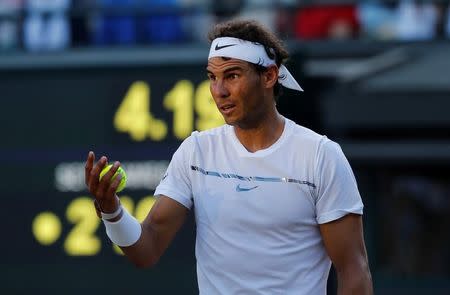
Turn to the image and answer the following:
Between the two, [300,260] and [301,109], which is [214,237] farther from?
[301,109]

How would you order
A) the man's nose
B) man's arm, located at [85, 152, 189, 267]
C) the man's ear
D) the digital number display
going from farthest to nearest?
the digital number display < the man's ear < the man's nose < man's arm, located at [85, 152, 189, 267]

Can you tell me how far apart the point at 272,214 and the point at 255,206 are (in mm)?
63

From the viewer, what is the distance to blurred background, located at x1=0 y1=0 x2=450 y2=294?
9.08 m

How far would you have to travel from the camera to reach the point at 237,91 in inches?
179

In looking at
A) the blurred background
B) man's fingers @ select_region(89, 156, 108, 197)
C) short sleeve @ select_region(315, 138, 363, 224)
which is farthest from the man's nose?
the blurred background

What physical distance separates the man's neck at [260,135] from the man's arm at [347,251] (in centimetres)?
35

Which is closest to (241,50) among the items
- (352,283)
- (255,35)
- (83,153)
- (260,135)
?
(255,35)

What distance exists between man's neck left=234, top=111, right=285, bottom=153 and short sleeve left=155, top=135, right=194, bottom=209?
189 mm

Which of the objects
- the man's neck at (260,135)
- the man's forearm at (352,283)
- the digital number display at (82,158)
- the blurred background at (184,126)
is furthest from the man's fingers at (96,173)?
the digital number display at (82,158)

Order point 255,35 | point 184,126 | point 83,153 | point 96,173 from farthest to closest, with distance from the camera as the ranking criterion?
point 83,153
point 184,126
point 255,35
point 96,173

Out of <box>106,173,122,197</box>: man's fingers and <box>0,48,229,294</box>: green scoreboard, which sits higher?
<box>106,173,122,197</box>: man's fingers

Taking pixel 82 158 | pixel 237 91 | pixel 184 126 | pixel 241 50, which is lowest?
pixel 82 158

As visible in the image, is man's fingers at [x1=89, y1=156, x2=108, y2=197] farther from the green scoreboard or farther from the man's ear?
the green scoreboard

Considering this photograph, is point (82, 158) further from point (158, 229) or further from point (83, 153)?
point (158, 229)
